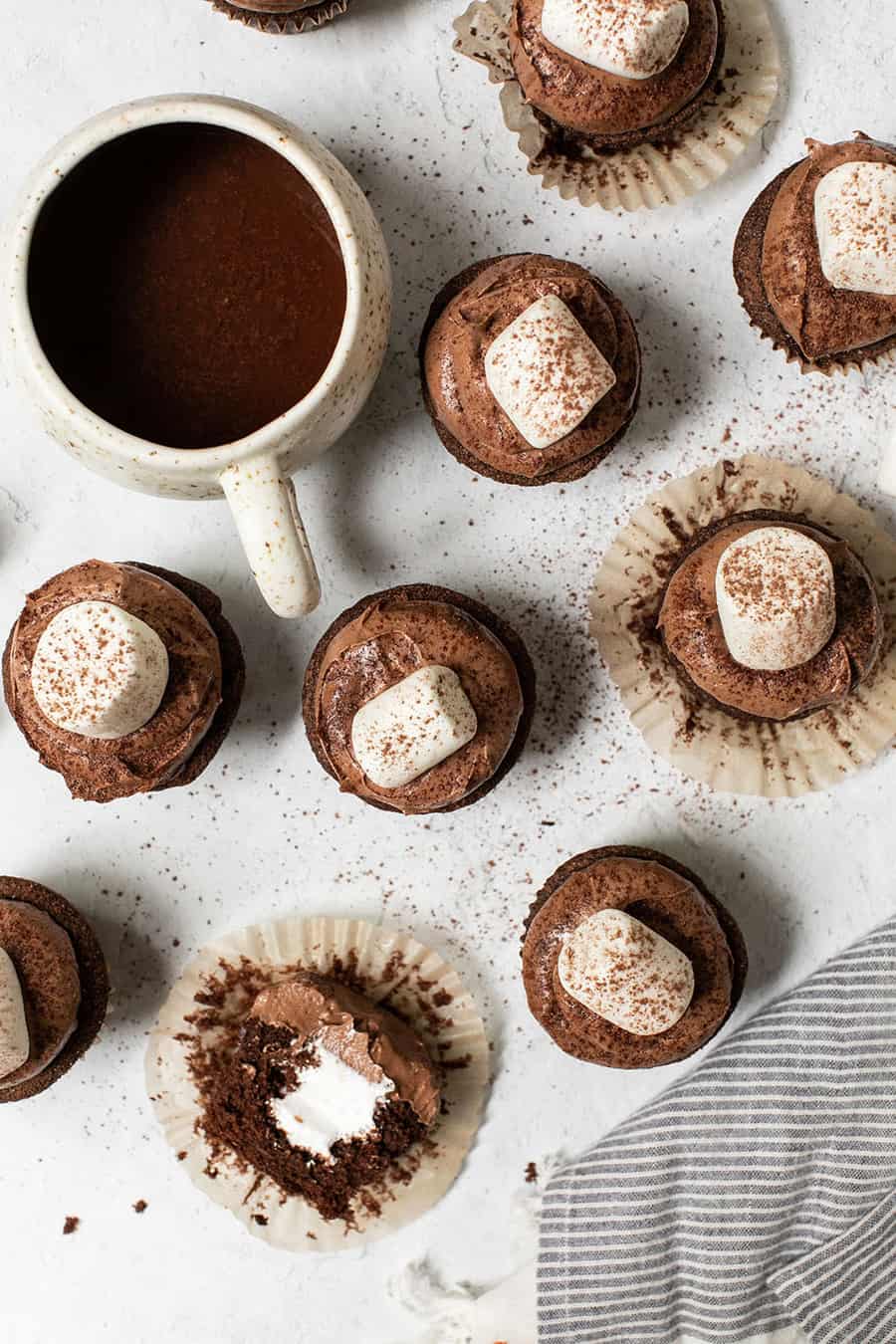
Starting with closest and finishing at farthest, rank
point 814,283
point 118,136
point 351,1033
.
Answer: point 118,136, point 814,283, point 351,1033

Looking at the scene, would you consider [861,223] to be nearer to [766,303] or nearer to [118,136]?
[766,303]

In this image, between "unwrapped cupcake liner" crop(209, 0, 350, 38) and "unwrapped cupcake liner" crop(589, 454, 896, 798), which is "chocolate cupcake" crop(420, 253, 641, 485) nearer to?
"unwrapped cupcake liner" crop(589, 454, 896, 798)

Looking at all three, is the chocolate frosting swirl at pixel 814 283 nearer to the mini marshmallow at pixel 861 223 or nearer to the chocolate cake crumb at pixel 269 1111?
the mini marshmallow at pixel 861 223

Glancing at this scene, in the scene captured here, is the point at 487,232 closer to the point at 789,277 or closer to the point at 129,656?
the point at 789,277

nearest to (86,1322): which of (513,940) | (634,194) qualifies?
(513,940)

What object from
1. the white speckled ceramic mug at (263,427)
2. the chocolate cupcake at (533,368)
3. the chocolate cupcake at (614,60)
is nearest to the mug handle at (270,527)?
the white speckled ceramic mug at (263,427)

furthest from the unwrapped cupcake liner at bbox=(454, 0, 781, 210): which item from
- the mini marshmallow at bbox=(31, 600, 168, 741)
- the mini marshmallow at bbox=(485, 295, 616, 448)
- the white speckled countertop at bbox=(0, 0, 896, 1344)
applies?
the mini marshmallow at bbox=(31, 600, 168, 741)

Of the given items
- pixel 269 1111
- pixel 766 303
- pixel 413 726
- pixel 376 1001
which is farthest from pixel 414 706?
pixel 766 303
